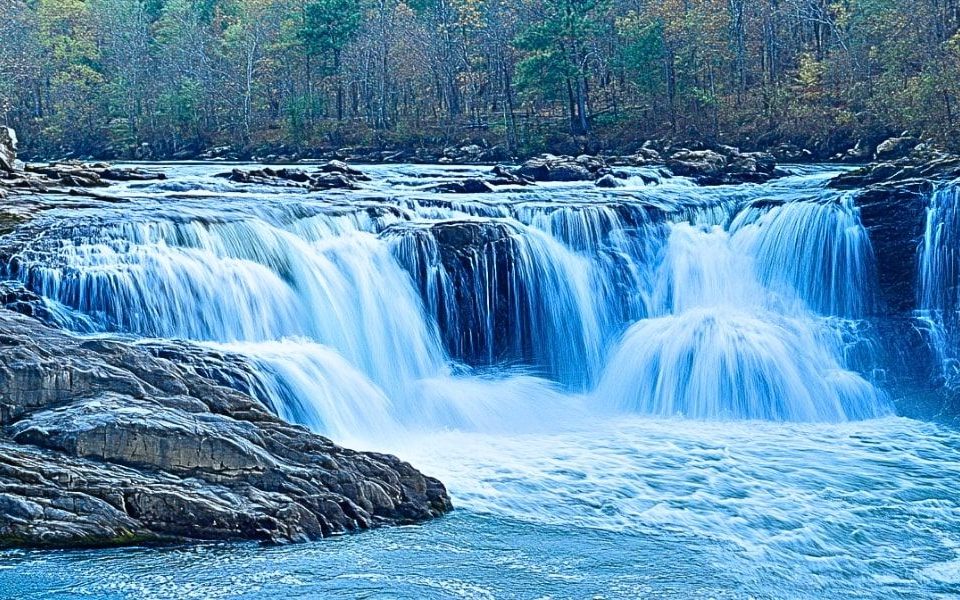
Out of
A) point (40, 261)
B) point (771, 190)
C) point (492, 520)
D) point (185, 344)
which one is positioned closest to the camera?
point (492, 520)

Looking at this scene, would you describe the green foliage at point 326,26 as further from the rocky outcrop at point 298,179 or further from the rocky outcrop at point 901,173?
the rocky outcrop at point 901,173

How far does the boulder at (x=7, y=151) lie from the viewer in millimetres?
26422

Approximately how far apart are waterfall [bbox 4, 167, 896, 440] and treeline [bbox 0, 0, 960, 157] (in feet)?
56.6

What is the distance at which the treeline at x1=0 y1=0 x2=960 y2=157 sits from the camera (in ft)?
151

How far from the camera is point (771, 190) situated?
88.7 feet

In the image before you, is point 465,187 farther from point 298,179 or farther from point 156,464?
point 156,464

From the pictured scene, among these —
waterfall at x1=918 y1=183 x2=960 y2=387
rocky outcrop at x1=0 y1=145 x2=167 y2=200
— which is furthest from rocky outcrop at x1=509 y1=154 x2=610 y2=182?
waterfall at x1=918 y1=183 x2=960 y2=387

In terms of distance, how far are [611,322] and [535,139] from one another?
3284cm

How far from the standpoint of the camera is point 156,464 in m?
10.4

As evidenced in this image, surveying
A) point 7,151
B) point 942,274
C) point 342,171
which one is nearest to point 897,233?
point 942,274

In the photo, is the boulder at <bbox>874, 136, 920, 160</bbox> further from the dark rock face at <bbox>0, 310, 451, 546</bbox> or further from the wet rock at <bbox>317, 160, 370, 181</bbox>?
the dark rock face at <bbox>0, 310, 451, 546</bbox>

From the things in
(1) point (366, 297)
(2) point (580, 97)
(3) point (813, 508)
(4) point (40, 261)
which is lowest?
(3) point (813, 508)

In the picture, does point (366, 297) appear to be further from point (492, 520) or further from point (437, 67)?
point (437, 67)

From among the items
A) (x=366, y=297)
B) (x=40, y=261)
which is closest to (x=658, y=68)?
(x=366, y=297)
